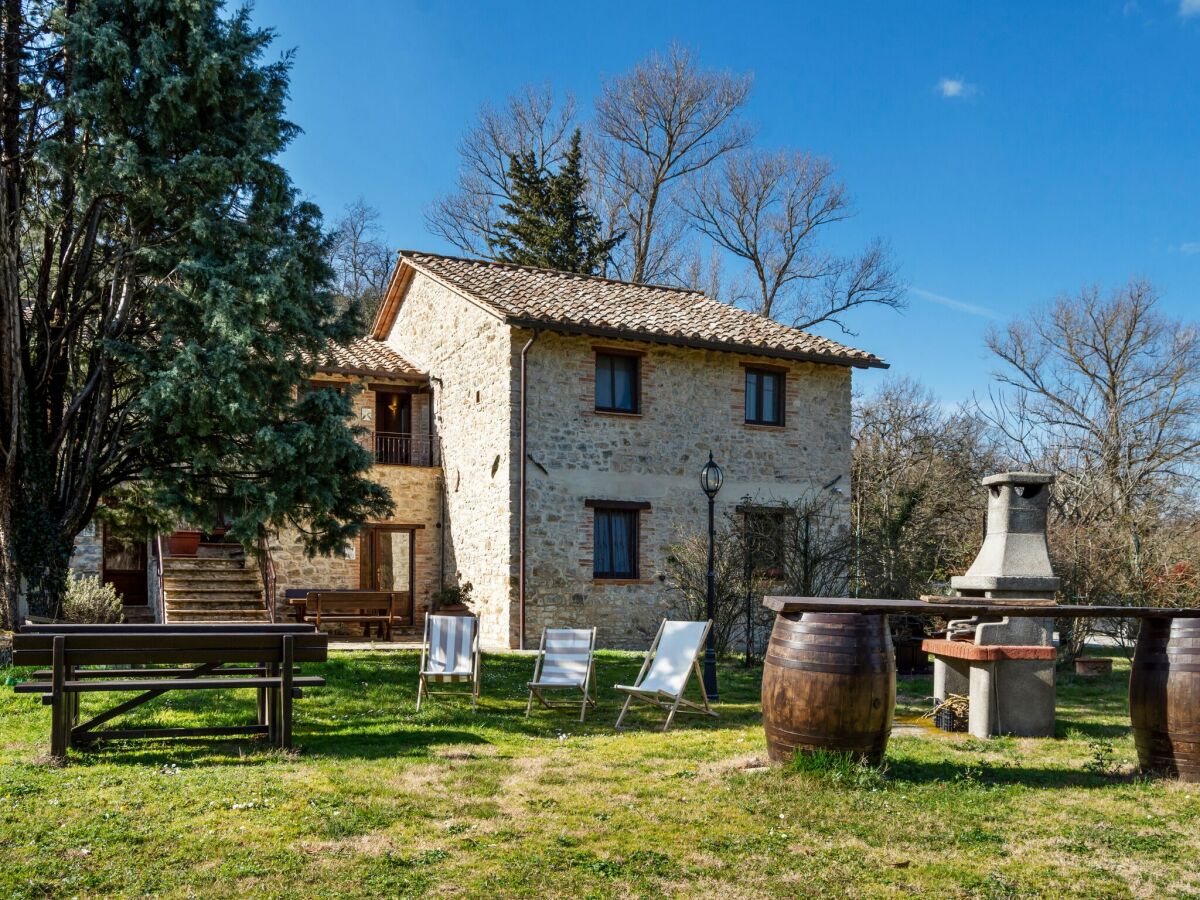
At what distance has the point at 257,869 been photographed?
394cm

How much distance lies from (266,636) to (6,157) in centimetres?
715

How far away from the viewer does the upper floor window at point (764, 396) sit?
16.8 metres

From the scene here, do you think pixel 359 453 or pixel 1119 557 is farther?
pixel 1119 557

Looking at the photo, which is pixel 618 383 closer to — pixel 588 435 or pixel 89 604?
pixel 588 435

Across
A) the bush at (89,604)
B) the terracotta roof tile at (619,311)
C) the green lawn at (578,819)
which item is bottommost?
the green lawn at (578,819)

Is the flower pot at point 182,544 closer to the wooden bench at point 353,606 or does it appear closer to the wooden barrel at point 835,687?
the wooden bench at point 353,606

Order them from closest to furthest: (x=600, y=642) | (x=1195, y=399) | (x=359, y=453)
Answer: (x=359, y=453) → (x=600, y=642) → (x=1195, y=399)

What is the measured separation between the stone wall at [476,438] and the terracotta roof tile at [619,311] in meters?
0.45

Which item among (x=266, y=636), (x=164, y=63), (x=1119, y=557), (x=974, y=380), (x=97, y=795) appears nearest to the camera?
(x=97, y=795)

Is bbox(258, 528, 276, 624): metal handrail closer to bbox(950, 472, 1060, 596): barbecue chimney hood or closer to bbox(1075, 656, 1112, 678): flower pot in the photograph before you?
bbox(950, 472, 1060, 596): barbecue chimney hood

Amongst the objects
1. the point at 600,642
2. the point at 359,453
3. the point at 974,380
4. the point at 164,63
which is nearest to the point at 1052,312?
the point at 974,380

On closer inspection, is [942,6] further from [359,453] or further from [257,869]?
[257,869]

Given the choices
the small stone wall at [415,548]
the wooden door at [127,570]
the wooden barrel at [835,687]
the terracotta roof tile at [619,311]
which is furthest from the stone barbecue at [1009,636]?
the wooden door at [127,570]

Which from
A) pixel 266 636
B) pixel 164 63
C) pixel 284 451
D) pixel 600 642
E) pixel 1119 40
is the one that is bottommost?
pixel 600 642
